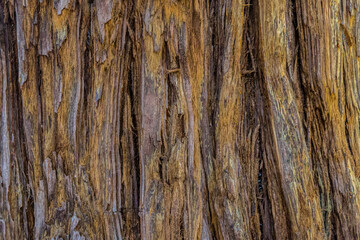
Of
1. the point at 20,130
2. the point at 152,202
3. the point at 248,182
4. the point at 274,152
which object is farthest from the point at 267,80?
the point at 20,130

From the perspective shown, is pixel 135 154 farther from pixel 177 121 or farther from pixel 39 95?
pixel 39 95

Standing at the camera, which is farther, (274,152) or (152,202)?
(274,152)

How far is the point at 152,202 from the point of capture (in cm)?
121

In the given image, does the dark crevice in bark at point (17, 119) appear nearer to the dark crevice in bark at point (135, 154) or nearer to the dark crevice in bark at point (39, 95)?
the dark crevice in bark at point (39, 95)

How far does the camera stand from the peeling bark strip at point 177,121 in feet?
4.07

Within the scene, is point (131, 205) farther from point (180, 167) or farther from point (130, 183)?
point (180, 167)

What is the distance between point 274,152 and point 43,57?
938 mm

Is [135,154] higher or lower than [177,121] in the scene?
lower

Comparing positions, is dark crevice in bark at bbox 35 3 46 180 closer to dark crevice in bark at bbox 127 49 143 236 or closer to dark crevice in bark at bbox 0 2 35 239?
dark crevice in bark at bbox 0 2 35 239

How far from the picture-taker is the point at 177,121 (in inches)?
49.3

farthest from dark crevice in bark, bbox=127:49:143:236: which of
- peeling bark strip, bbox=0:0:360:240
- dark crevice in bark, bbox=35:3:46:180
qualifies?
dark crevice in bark, bbox=35:3:46:180

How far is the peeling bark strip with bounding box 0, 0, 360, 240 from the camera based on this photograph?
124 centimetres

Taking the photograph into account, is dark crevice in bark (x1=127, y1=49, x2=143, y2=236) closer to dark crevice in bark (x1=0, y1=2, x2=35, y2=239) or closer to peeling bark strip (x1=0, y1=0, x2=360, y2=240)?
peeling bark strip (x1=0, y1=0, x2=360, y2=240)

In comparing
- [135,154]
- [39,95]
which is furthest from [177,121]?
[39,95]
